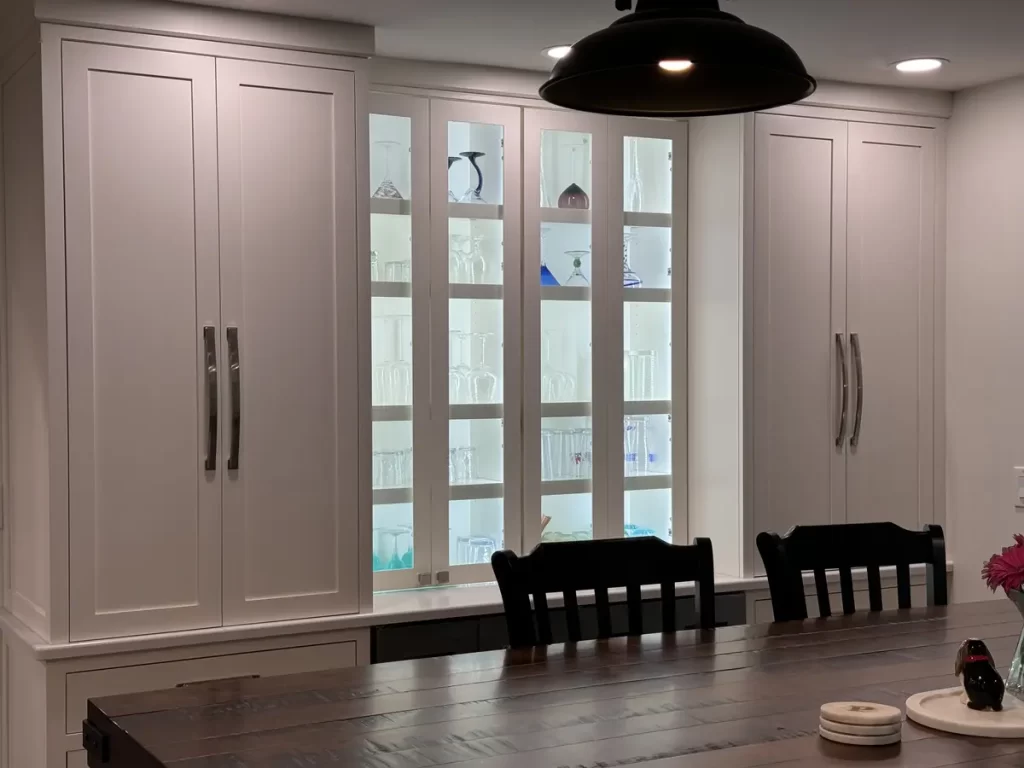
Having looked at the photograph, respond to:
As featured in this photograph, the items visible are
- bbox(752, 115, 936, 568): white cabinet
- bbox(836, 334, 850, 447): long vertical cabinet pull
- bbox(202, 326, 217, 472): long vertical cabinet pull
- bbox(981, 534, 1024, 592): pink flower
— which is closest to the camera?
bbox(981, 534, 1024, 592): pink flower

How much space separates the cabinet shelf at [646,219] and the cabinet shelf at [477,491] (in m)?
1.02

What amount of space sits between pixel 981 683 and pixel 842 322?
7.49ft

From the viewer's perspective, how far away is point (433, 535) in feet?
12.1

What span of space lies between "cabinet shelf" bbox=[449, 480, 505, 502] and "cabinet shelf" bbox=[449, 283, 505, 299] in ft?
1.99

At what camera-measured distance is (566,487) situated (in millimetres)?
3896

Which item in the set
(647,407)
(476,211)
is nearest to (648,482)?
(647,407)

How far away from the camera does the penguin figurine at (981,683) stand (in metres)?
1.82

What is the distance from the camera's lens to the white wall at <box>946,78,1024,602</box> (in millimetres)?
3879

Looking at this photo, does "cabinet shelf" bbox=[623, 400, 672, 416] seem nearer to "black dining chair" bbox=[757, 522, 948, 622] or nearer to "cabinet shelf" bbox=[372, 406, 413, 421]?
"cabinet shelf" bbox=[372, 406, 413, 421]

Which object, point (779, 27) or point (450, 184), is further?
point (450, 184)

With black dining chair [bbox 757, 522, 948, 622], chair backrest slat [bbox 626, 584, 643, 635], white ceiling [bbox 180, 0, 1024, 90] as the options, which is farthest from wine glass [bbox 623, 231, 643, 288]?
chair backrest slat [bbox 626, 584, 643, 635]

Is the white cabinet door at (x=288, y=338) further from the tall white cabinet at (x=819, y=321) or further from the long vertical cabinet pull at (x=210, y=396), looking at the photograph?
the tall white cabinet at (x=819, y=321)

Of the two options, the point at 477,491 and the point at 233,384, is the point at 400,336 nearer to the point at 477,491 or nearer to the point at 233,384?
the point at 477,491

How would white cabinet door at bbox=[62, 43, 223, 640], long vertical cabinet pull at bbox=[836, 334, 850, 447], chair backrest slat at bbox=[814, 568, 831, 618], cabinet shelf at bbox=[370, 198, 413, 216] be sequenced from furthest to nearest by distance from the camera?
long vertical cabinet pull at bbox=[836, 334, 850, 447] < cabinet shelf at bbox=[370, 198, 413, 216] < white cabinet door at bbox=[62, 43, 223, 640] < chair backrest slat at bbox=[814, 568, 831, 618]
